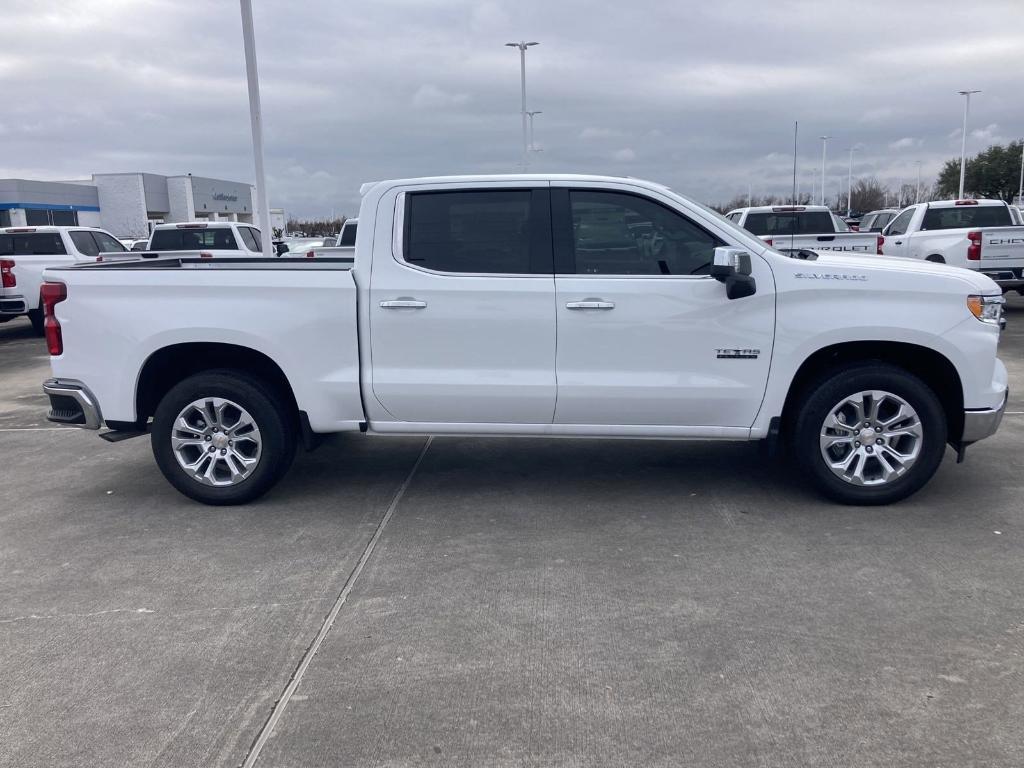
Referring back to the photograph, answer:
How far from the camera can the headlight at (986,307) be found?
532 centimetres

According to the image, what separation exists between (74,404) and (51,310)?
612 mm

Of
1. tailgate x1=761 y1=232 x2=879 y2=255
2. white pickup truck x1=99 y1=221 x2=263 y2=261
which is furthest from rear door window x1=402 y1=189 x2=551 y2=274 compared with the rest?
white pickup truck x1=99 y1=221 x2=263 y2=261

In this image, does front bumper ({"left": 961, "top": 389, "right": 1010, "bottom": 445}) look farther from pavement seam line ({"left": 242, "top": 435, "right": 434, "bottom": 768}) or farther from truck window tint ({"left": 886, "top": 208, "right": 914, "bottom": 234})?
truck window tint ({"left": 886, "top": 208, "right": 914, "bottom": 234})

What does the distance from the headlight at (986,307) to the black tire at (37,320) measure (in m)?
15.4

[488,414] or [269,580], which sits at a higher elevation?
[488,414]

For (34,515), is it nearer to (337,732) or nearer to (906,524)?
(337,732)

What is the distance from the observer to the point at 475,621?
4.13 metres

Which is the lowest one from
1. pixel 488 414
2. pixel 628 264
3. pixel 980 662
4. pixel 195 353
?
pixel 980 662

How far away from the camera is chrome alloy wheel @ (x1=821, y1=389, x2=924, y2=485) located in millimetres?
5410

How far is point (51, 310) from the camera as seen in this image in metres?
5.77

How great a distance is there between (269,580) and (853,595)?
2.89 m

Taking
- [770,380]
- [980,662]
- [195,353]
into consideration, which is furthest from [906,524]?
[195,353]

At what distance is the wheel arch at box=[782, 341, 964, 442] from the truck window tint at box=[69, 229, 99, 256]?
15637 millimetres

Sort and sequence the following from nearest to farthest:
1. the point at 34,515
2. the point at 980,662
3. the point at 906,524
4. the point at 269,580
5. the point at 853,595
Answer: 1. the point at 980,662
2. the point at 853,595
3. the point at 269,580
4. the point at 906,524
5. the point at 34,515
